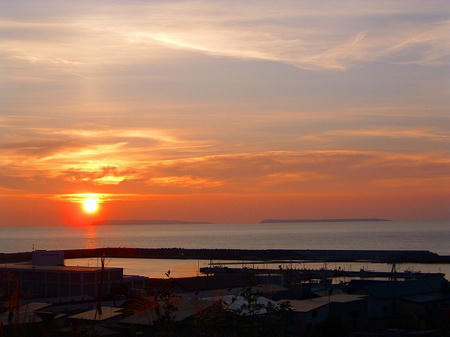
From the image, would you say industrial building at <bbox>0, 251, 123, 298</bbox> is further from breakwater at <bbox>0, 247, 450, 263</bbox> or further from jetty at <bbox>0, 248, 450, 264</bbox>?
jetty at <bbox>0, 248, 450, 264</bbox>

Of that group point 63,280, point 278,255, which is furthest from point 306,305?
point 278,255

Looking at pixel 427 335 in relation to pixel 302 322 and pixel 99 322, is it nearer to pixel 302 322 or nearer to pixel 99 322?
pixel 302 322

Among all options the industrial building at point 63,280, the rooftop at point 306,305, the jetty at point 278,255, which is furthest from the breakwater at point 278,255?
the rooftop at point 306,305

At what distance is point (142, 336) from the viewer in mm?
17906

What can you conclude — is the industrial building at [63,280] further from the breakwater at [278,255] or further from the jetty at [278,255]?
the jetty at [278,255]

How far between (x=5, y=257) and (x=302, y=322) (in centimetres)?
6915

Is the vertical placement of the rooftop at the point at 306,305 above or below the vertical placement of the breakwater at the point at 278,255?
below

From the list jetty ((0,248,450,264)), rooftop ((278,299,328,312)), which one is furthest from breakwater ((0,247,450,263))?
rooftop ((278,299,328,312))

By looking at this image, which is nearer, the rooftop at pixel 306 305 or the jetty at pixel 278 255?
the rooftop at pixel 306 305

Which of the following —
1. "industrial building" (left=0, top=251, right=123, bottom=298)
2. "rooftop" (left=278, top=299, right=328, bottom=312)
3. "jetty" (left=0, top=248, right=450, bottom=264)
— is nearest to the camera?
Result: "rooftop" (left=278, top=299, right=328, bottom=312)

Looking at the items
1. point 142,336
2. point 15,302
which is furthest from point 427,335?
point 15,302

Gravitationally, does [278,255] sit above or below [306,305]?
above

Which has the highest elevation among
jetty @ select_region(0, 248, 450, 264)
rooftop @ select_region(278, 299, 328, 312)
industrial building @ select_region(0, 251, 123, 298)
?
jetty @ select_region(0, 248, 450, 264)

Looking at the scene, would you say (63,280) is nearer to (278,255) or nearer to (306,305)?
(306,305)
